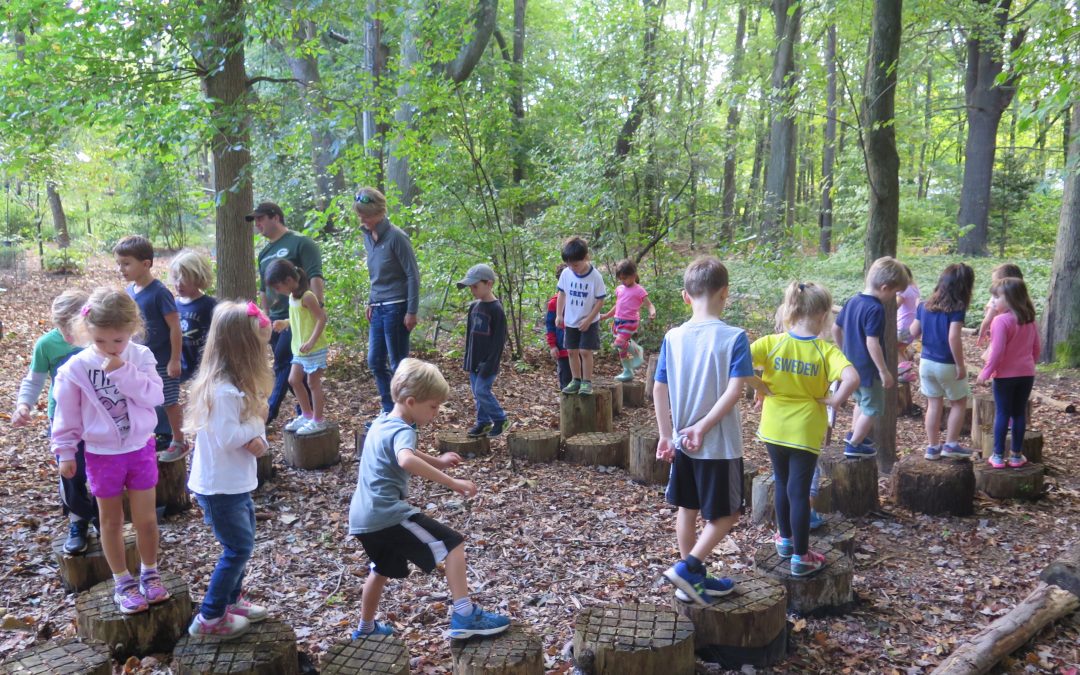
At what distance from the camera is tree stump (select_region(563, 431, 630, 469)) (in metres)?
6.22

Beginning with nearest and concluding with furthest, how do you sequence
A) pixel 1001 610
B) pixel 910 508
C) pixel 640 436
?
pixel 1001 610 < pixel 910 508 < pixel 640 436

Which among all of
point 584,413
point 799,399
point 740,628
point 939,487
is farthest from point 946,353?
point 740,628

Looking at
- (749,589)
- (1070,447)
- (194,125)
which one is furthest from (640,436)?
(194,125)

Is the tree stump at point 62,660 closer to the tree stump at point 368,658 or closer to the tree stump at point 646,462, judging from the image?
A: the tree stump at point 368,658

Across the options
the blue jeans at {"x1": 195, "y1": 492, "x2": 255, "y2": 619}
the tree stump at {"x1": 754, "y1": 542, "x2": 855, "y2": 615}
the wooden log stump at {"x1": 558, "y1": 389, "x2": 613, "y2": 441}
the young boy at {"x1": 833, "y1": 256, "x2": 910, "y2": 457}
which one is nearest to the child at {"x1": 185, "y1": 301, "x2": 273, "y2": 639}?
the blue jeans at {"x1": 195, "y1": 492, "x2": 255, "y2": 619}

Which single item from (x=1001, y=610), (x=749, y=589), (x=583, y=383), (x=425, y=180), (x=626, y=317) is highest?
(x=425, y=180)

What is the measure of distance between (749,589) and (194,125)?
20.4 ft

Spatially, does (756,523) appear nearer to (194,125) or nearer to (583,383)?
(583,383)

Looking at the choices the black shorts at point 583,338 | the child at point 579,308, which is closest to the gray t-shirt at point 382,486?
the child at point 579,308

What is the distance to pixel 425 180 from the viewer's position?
9156 millimetres

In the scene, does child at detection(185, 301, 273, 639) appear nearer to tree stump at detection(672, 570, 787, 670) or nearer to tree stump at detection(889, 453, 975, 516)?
tree stump at detection(672, 570, 787, 670)

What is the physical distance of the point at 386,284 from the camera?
246 inches

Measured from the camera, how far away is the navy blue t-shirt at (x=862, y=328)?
5168mm

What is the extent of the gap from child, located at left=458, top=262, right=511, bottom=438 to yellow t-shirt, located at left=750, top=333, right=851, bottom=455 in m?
2.94
